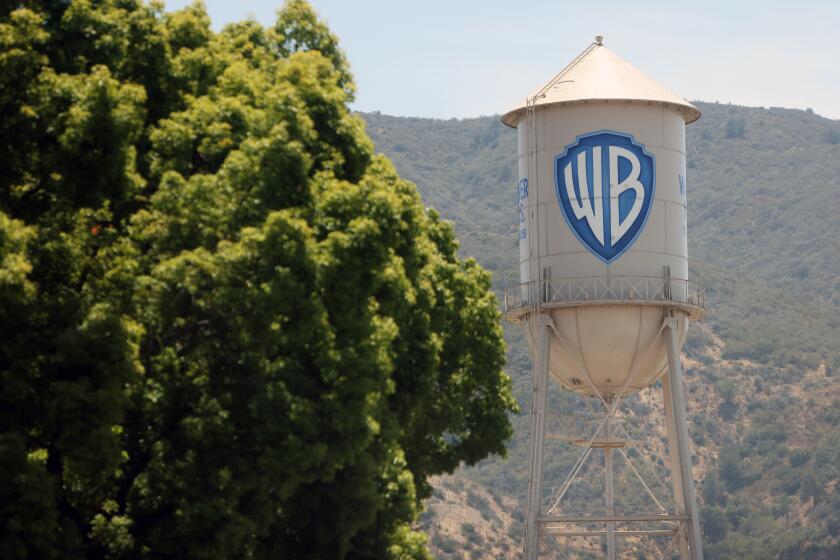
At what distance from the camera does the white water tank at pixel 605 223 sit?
41469 mm

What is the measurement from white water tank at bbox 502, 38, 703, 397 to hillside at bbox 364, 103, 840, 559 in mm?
21776

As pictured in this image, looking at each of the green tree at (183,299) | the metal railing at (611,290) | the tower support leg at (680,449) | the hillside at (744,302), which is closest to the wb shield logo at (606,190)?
the metal railing at (611,290)

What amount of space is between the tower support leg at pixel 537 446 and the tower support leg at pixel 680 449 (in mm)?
3056

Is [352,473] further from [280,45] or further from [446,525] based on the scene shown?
[446,525]

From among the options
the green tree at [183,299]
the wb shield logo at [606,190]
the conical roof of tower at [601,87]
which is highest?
the conical roof of tower at [601,87]

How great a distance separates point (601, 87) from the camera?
42.4 m

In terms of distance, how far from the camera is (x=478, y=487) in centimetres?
10106

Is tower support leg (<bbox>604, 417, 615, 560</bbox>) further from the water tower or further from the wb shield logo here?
the wb shield logo

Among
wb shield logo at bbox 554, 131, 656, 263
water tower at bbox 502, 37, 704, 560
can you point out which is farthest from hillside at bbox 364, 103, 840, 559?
wb shield logo at bbox 554, 131, 656, 263

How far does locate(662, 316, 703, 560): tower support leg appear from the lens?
41.9 meters

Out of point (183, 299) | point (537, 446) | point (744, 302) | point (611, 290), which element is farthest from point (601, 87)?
point (744, 302)

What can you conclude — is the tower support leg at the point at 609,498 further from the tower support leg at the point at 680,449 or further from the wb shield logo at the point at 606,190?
the wb shield logo at the point at 606,190

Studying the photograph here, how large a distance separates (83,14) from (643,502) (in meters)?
73.4

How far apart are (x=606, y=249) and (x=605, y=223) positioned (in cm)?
64
